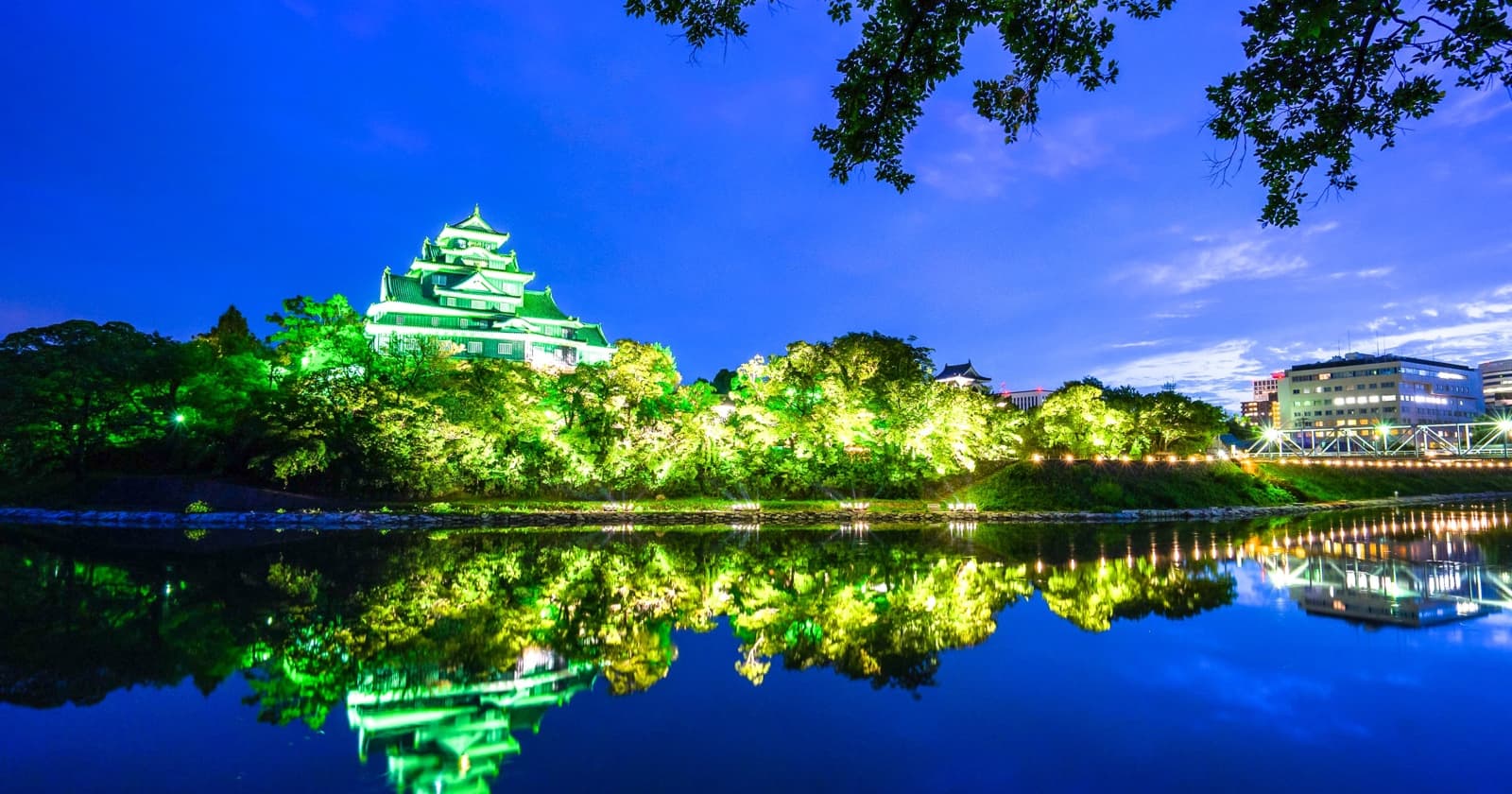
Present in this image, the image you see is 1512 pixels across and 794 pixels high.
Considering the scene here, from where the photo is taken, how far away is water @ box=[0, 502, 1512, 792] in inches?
251

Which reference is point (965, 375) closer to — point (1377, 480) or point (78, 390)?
point (1377, 480)

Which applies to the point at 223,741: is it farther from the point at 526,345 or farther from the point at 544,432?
the point at 526,345

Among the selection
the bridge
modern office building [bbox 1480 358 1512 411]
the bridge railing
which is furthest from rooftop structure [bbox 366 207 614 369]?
modern office building [bbox 1480 358 1512 411]

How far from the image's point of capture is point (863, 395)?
3531cm

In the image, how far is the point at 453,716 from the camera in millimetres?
7395

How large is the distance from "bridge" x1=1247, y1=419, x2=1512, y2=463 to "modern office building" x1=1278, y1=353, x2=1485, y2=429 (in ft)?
12.3

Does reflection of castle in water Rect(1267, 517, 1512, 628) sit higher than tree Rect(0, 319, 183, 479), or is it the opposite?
tree Rect(0, 319, 183, 479)

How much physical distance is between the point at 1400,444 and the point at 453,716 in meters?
114

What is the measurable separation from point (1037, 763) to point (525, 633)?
7.00 meters

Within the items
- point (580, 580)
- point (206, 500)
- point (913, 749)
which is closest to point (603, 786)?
point (913, 749)

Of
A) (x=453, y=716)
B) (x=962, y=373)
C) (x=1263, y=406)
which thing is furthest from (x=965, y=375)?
(x=1263, y=406)

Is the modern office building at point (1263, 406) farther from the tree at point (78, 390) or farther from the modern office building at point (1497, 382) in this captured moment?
the tree at point (78, 390)

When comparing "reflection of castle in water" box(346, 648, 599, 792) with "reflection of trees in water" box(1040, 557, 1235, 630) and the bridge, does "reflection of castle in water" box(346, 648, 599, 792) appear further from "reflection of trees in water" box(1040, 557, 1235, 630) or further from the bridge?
the bridge

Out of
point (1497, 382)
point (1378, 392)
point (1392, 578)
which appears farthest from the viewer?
point (1497, 382)
